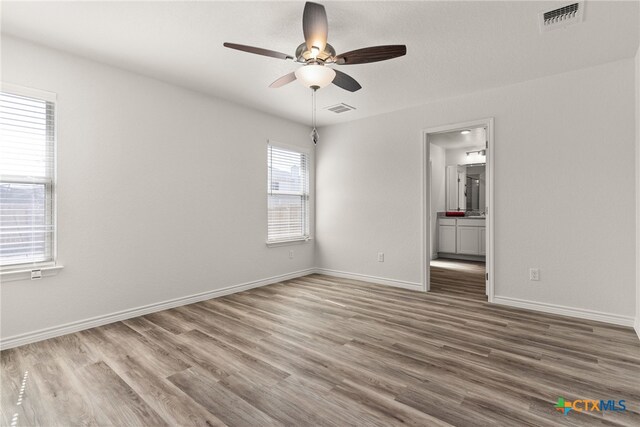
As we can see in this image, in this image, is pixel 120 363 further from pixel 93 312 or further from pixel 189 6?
pixel 189 6

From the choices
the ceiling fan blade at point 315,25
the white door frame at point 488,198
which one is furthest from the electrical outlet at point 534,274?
the ceiling fan blade at point 315,25

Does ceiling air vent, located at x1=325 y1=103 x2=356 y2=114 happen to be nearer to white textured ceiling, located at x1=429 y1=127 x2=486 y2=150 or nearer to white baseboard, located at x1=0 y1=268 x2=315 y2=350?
white textured ceiling, located at x1=429 y1=127 x2=486 y2=150

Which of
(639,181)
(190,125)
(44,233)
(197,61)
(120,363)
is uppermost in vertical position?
(197,61)

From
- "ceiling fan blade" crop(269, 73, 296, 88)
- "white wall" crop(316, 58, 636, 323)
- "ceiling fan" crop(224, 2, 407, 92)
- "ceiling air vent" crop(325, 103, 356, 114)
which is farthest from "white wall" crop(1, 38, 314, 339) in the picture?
"white wall" crop(316, 58, 636, 323)

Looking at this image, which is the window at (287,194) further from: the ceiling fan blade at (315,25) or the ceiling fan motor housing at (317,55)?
the ceiling fan blade at (315,25)

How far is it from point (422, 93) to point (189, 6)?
282 centimetres

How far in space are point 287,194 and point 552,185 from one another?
3.53 m

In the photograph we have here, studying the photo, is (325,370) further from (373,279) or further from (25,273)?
(373,279)

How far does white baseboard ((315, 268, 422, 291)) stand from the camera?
4.55m

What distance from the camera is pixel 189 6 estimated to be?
2279 millimetres

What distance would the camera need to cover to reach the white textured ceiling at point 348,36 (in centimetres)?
230

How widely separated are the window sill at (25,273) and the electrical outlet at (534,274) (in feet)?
15.8

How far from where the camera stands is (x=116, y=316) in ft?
10.6

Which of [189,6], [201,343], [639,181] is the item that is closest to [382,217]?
[639,181]
